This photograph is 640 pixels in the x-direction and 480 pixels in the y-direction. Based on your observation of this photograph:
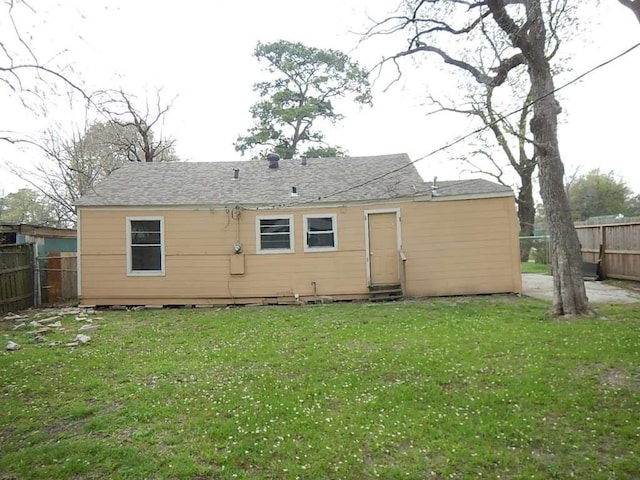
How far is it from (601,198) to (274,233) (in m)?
26.3

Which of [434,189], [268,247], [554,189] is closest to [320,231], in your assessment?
[268,247]

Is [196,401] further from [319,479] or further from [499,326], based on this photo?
[499,326]

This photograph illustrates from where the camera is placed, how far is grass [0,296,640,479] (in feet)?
10.1

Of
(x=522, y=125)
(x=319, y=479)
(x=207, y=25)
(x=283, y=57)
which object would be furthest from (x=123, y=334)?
(x=283, y=57)

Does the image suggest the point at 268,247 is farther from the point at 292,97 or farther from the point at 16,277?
the point at 292,97

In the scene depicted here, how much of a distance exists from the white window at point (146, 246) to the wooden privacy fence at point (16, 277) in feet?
8.64

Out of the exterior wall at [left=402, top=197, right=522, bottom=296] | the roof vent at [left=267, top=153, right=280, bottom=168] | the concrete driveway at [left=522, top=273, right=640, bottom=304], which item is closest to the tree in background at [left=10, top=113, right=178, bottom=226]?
the roof vent at [left=267, top=153, right=280, bottom=168]

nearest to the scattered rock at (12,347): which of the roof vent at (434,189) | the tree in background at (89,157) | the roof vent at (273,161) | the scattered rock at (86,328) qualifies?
the scattered rock at (86,328)

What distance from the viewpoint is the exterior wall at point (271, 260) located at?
10.8m

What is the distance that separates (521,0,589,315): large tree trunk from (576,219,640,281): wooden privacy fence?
5036mm

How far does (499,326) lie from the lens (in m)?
7.11

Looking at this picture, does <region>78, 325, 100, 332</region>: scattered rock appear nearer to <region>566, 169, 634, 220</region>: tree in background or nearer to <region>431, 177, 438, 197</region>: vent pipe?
<region>431, 177, 438, 197</region>: vent pipe

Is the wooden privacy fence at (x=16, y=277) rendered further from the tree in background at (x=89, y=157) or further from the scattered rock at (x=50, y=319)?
the tree in background at (x=89, y=157)

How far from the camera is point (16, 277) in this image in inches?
416
